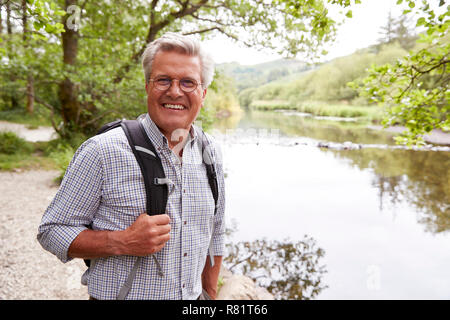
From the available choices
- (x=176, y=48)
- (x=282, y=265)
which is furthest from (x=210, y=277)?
(x=282, y=265)

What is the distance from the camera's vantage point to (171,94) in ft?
4.39

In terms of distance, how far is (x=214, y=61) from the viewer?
1.54 m

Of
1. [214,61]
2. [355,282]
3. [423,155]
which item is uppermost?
[214,61]

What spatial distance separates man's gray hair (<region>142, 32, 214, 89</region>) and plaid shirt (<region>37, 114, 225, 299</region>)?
10.8 inches

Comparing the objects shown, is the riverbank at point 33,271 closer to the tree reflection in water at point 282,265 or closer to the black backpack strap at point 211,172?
the tree reflection in water at point 282,265

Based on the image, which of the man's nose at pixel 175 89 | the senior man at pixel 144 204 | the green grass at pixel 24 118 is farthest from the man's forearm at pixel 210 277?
the green grass at pixel 24 118

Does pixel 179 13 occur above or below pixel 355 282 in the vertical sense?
above

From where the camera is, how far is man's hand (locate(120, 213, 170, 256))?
1164 millimetres

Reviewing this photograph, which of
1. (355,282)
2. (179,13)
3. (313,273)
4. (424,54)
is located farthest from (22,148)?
(424,54)

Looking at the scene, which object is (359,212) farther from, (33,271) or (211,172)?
(211,172)

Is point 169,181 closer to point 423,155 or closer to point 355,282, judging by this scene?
point 355,282

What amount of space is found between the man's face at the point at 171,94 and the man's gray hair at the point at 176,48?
2 cm

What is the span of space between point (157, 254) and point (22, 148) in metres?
11.3

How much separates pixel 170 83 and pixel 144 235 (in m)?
0.69
